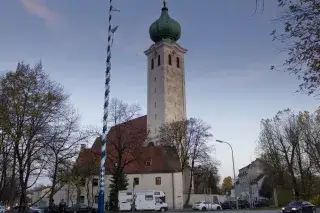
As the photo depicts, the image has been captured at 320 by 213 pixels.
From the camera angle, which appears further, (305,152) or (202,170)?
(202,170)

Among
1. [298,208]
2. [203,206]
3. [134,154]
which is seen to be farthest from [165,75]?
[298,208]

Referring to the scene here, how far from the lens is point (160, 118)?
74.6m

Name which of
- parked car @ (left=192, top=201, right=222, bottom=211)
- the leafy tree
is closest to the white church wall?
parked car @ (left=192, top=201, right=222, bottom=211)

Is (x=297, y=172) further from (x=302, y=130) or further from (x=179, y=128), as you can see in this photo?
(x=179, y=128)

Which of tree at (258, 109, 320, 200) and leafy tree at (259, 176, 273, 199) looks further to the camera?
leafy tree at (259, 176, 273, 199)

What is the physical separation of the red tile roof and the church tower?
904 centimetres

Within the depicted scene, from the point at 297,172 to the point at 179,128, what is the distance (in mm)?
20284

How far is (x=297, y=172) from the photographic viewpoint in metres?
54.4

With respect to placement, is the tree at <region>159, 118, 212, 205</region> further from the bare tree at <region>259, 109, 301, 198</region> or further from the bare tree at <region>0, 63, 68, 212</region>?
the bare tree at <region>0, 63, 68, 212</region>

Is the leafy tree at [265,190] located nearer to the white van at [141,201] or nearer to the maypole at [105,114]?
the white van at [141,201]

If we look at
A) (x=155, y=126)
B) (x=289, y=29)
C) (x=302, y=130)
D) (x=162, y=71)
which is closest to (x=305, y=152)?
(x=302, y=130)

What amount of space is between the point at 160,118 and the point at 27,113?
49.0 m

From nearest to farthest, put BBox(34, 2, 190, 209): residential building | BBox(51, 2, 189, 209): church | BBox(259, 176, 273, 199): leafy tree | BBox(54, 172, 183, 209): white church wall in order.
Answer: BBox(34, 2, 190, 209): residential building
BBox(54, 172, 183, 209): white church wall
BBox(51, 2, 189, 209): church
BBox(259, 176, 273, 199): leafy tree

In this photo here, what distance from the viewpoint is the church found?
198 ft
